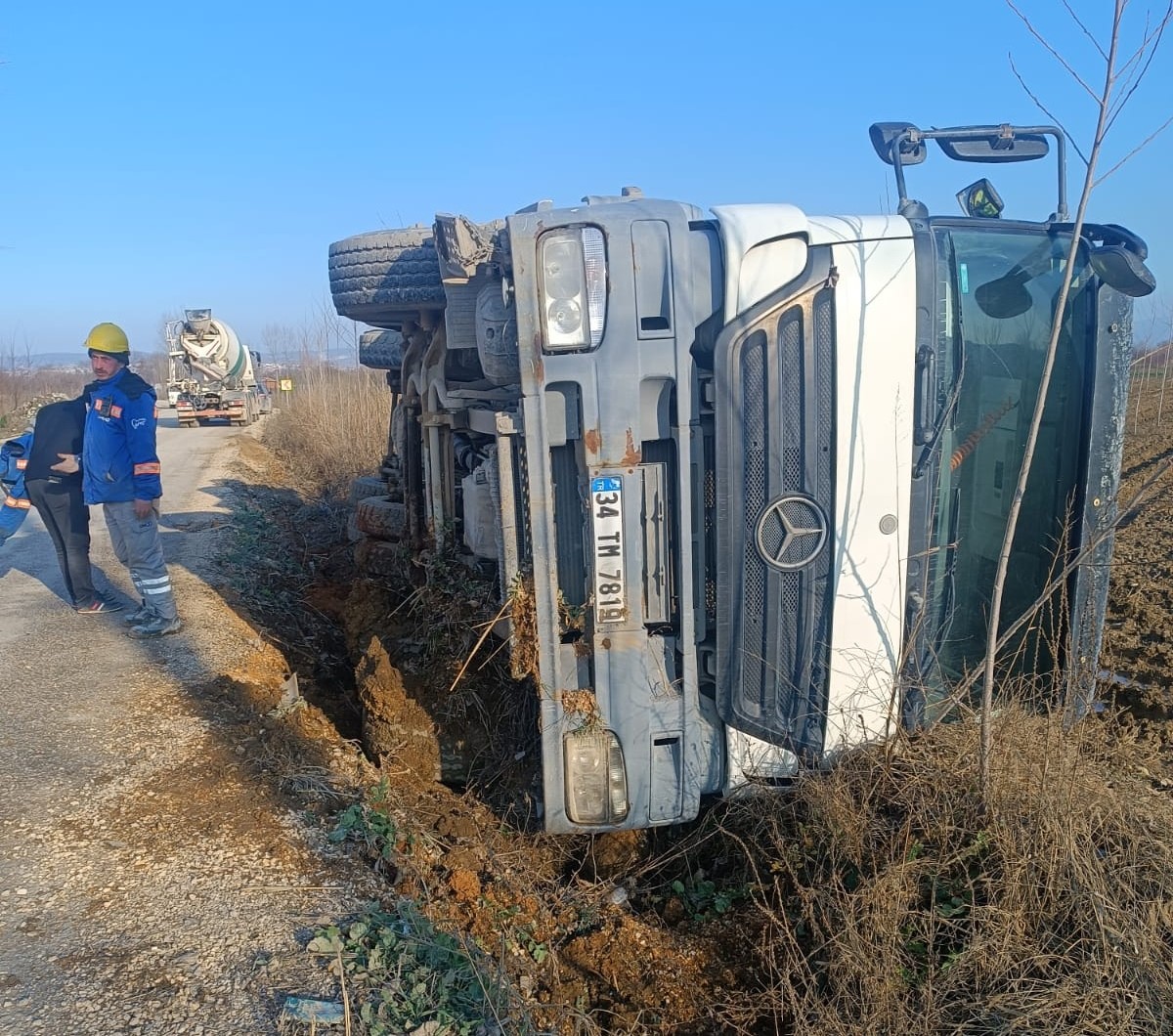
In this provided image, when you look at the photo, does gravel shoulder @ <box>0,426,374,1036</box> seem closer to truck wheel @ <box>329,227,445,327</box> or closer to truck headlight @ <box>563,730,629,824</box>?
truck headlight @ <box>563,730,629,824</box>

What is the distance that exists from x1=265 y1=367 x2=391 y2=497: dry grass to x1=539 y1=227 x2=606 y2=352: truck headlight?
9540mm

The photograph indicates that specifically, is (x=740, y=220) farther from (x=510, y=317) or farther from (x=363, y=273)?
(x=363, y=273)

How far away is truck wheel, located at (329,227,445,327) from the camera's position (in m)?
4.47

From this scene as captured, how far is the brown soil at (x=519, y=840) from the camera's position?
8.93 feet

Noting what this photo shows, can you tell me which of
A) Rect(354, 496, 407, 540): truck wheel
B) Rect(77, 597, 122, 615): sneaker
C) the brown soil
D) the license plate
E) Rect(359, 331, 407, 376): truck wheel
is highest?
Rect(359, 331, 407, 376): truck wheel

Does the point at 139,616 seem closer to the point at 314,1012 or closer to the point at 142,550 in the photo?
the point at 142,550

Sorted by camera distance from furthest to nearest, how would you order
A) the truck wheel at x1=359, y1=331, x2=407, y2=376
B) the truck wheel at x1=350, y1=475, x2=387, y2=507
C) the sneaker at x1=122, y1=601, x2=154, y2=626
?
1. the truck wheel at x1=350, y1=475, x2=387, y2=507
2. the truck wheel at x1=359, y1=331, x2=407, y2=376
3. the sneaker at x1=122, y1=601, x2=154, y2=626

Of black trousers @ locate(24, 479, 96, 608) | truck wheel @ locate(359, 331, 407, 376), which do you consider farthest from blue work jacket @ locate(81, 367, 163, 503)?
truck wheel @ locate(359, 331, 407, 376)

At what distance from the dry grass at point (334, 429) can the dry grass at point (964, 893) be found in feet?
32.6

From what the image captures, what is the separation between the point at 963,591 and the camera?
10.4 ft

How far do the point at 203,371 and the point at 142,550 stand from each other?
830 inches

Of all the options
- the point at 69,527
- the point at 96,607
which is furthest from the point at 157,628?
the point at 69,527

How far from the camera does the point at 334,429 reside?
14.3 metres

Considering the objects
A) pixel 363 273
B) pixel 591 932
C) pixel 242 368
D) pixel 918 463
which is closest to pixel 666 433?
pixel 918 463
